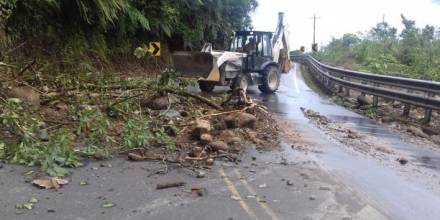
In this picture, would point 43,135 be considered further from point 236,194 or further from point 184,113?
point 236,194

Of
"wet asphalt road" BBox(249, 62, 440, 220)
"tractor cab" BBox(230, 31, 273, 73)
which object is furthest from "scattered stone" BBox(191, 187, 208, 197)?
"tractor cab" BBox(230, 31, 273, 73)

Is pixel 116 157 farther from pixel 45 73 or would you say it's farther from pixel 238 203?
pixel 45 73

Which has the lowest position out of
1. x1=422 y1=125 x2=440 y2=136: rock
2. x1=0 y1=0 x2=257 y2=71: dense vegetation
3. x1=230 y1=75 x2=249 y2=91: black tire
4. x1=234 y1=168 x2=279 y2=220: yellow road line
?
x1=422 y1=125 x2=440 y2=136: rock

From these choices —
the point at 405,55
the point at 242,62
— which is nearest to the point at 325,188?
the point at 242,62

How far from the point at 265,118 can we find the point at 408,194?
186 inches

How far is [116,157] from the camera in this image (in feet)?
24.5

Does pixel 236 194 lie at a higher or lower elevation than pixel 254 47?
lower

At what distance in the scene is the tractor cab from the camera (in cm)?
2020

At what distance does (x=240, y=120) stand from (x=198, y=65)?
8.76 metres

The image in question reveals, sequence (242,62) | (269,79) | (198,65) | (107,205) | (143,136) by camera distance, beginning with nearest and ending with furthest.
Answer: (107,205) < (143,136) < (198,65) < (242,62) < (269,79)

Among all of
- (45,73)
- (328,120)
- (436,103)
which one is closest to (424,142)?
(436,103)

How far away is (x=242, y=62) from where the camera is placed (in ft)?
64.9

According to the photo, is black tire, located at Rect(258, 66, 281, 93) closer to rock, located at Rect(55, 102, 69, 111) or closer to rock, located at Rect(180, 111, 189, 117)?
rock, located at Rect(180, 111, 189, 117)

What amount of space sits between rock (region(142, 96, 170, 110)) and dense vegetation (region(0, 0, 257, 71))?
2.77 meters
